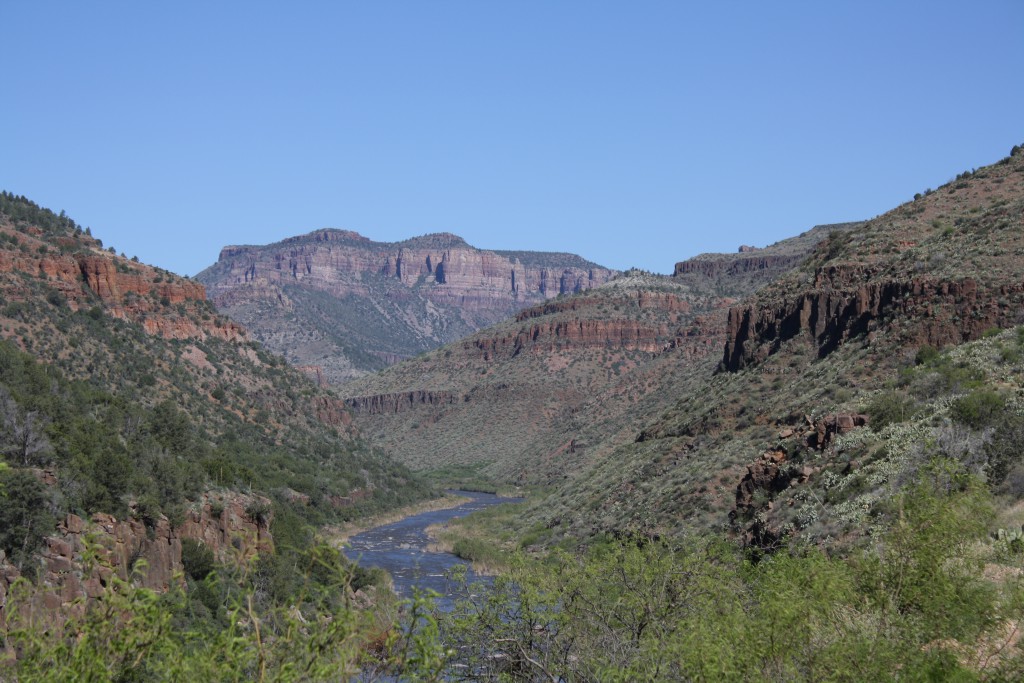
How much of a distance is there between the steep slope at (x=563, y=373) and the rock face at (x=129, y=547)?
80958mm

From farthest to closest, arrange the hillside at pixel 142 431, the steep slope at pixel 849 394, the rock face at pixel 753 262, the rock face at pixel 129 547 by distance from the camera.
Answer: the rock face at pixel 753 262
the steep slope at pixel 849 394
the hillside at pixel 142 431
the rock face at pixel 129 547

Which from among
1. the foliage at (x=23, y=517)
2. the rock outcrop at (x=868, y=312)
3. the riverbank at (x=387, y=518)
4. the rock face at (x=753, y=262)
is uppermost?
the rock face at (x=753, y=262)

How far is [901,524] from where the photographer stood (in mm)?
19125

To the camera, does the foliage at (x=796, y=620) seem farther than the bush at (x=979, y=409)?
No

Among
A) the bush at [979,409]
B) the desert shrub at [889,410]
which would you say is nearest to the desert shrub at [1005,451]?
the bush at [979,409]

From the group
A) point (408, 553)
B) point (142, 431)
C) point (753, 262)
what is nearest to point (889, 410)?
point (408, 553)

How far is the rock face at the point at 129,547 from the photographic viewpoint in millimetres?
31325

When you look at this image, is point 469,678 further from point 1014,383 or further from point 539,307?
point 539,307

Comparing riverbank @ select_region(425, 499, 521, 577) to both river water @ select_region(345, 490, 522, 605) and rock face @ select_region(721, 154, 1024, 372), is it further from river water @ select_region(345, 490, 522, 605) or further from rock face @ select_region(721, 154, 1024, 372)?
rock face @ select_region(721, 154, 1024, 372)

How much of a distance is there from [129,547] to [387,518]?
5544 cm

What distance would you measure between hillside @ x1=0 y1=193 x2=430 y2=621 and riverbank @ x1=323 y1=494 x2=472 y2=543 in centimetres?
118

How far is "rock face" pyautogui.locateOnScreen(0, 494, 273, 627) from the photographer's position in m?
31.3

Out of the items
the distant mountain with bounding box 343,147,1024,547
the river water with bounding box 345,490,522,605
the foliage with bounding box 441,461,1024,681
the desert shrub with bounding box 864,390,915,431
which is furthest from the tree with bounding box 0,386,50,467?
the desert shrub with bounding box 864,390,915,431

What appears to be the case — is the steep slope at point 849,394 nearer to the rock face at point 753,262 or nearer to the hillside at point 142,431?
the hillside at point 142,431
